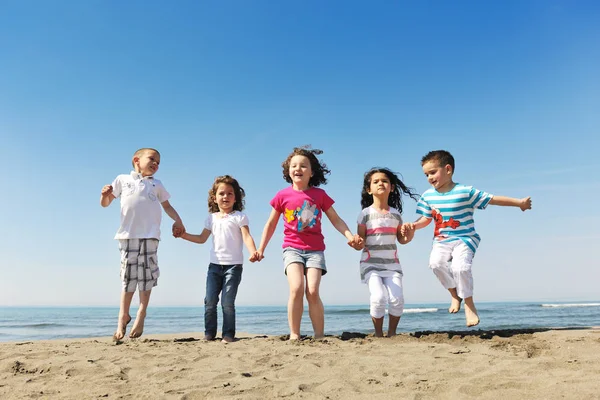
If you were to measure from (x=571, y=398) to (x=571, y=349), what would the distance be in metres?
1.79

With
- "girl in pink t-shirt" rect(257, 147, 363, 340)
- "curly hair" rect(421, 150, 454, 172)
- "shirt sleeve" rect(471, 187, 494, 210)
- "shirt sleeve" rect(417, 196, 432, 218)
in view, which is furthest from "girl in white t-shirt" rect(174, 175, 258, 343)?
"shirt sleeve" rect(471, 187, 494, 210)

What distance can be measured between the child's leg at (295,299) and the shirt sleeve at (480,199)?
2.30 metres

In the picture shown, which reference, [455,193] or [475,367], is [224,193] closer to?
[455,193]

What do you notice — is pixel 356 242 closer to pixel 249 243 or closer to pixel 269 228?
pixel 269 228

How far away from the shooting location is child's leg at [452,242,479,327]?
18.0ft

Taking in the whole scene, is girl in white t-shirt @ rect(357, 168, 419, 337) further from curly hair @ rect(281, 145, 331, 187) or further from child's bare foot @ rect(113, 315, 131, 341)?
child's bare foot @ rect(113, 315, 131, 341)

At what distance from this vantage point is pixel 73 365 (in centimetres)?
396

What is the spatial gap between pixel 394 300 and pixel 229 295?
200cm

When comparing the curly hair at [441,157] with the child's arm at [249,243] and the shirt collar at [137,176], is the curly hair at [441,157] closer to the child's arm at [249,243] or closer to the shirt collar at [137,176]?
the child's arm at [249,243]

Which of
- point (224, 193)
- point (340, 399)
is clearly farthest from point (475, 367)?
point (224, 193)

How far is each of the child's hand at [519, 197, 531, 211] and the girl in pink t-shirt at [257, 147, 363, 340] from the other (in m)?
1.97

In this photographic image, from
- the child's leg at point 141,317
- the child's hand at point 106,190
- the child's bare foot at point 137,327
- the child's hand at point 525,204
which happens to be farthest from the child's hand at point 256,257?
the child's hand at point 525,204

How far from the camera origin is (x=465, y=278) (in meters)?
5.51

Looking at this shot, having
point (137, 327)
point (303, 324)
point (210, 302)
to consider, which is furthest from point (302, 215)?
point (303, 324)
